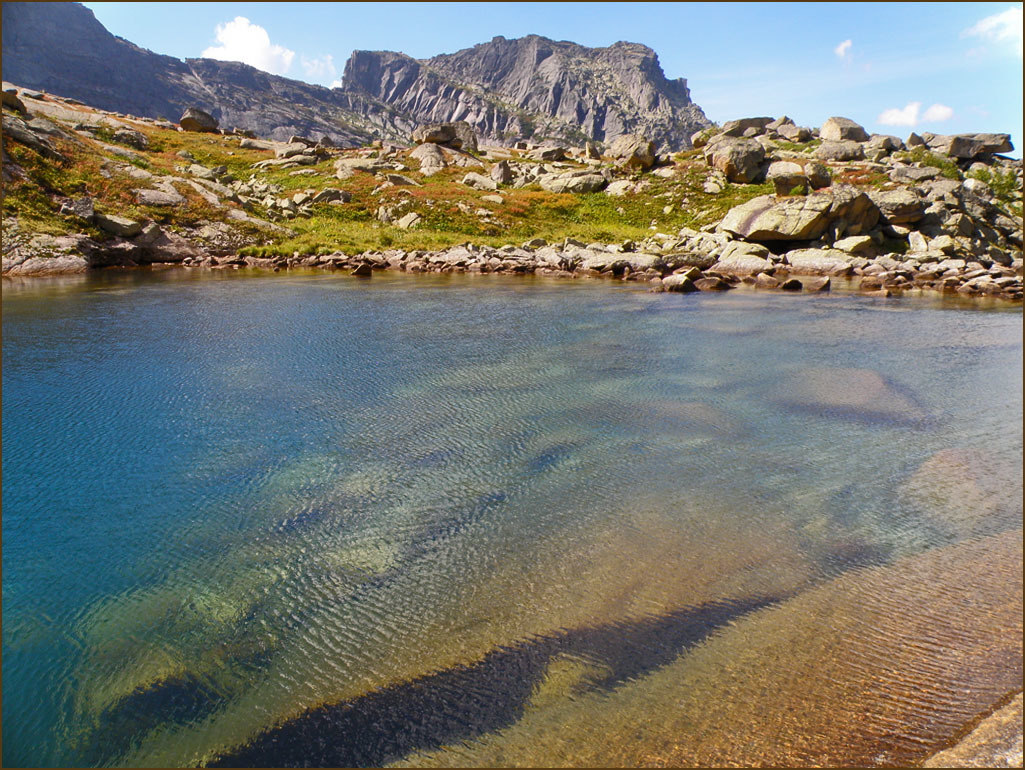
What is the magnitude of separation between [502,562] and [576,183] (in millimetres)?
62901

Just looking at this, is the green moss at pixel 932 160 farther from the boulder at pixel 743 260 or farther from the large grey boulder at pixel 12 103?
the large grey boulder at pixel 12 103

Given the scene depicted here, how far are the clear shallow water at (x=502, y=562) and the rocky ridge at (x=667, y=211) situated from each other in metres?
22.3

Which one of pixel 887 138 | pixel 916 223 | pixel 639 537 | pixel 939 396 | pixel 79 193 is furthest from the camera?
pixel 887 138

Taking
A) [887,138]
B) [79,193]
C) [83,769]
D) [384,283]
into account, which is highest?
[887,138]

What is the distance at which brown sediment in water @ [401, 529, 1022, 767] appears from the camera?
4.64 meters

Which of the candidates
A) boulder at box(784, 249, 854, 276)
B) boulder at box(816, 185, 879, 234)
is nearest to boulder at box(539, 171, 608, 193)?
boulder at box(816, 185, 879, 234)

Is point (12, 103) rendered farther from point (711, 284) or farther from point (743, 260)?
point (743, 260)

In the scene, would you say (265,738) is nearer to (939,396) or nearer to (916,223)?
(939,396)

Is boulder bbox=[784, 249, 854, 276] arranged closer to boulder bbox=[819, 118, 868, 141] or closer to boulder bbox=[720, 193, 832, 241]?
boulder bbox=[720, 193, 832, 241]

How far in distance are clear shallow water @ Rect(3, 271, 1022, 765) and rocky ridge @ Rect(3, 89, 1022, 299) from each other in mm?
22268

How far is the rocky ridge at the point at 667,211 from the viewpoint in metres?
37.2

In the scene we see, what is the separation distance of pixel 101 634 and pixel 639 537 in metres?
6.08

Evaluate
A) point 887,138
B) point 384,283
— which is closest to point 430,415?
point 384,283

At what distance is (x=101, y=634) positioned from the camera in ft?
19.8
